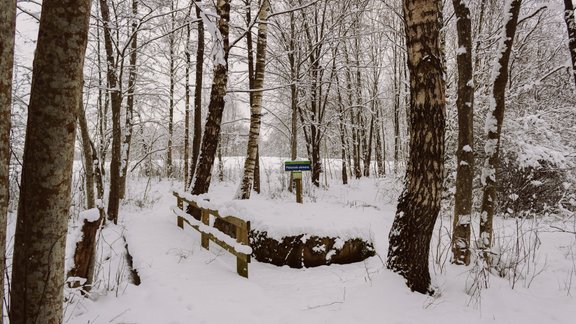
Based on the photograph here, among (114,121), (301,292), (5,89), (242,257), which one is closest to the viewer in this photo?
(5,89)

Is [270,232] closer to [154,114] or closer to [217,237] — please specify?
[217,237]

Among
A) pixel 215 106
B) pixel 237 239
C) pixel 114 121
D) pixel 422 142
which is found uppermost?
pixel 215 106

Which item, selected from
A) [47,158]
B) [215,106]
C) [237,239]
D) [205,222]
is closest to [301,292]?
[237,239]

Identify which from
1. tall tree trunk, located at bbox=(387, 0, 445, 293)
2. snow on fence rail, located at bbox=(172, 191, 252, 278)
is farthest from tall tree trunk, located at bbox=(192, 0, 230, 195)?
tall tree trunk, located at bbox=(387, 0, 445, 293)

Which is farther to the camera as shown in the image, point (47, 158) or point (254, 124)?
point (254, 124)

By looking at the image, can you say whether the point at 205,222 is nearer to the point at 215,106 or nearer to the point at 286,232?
the point at 286,232

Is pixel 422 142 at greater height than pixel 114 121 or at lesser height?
lesser

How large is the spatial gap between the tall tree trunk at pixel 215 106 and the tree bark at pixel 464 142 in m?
4.61

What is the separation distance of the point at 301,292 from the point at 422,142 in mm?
2489

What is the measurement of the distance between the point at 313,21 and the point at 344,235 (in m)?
10.5

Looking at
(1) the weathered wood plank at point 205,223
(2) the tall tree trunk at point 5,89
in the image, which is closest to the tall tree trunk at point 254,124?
(1) the weathered wood plank at point 205,223

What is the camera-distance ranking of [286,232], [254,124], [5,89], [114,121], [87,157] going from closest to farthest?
[5,89] → [286,232] → [87,157] → [114,121] → [254,124]

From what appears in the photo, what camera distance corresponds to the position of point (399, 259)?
437cm

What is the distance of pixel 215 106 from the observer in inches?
311
